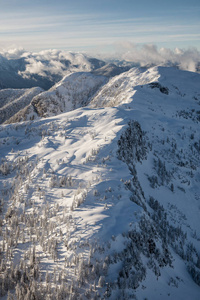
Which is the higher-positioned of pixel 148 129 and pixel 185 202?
pixel 148 129

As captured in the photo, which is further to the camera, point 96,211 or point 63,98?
point 63,98

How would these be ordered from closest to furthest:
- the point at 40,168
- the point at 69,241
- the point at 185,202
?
the point at 69,241 < the point at 40,168 < the point at 185,202

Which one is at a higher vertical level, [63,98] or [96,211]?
[96,211]

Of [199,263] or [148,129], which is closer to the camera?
[199,263]

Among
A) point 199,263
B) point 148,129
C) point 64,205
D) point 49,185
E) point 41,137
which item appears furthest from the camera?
point 148,129

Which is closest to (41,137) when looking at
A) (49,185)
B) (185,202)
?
(49,185)

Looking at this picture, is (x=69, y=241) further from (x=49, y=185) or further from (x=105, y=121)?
(x=105, y=121)

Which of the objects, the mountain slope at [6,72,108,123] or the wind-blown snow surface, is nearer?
the wind-blown snow surface

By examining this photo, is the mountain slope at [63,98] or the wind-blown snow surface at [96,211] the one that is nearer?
the wind-blown snow surface at [96,211]
